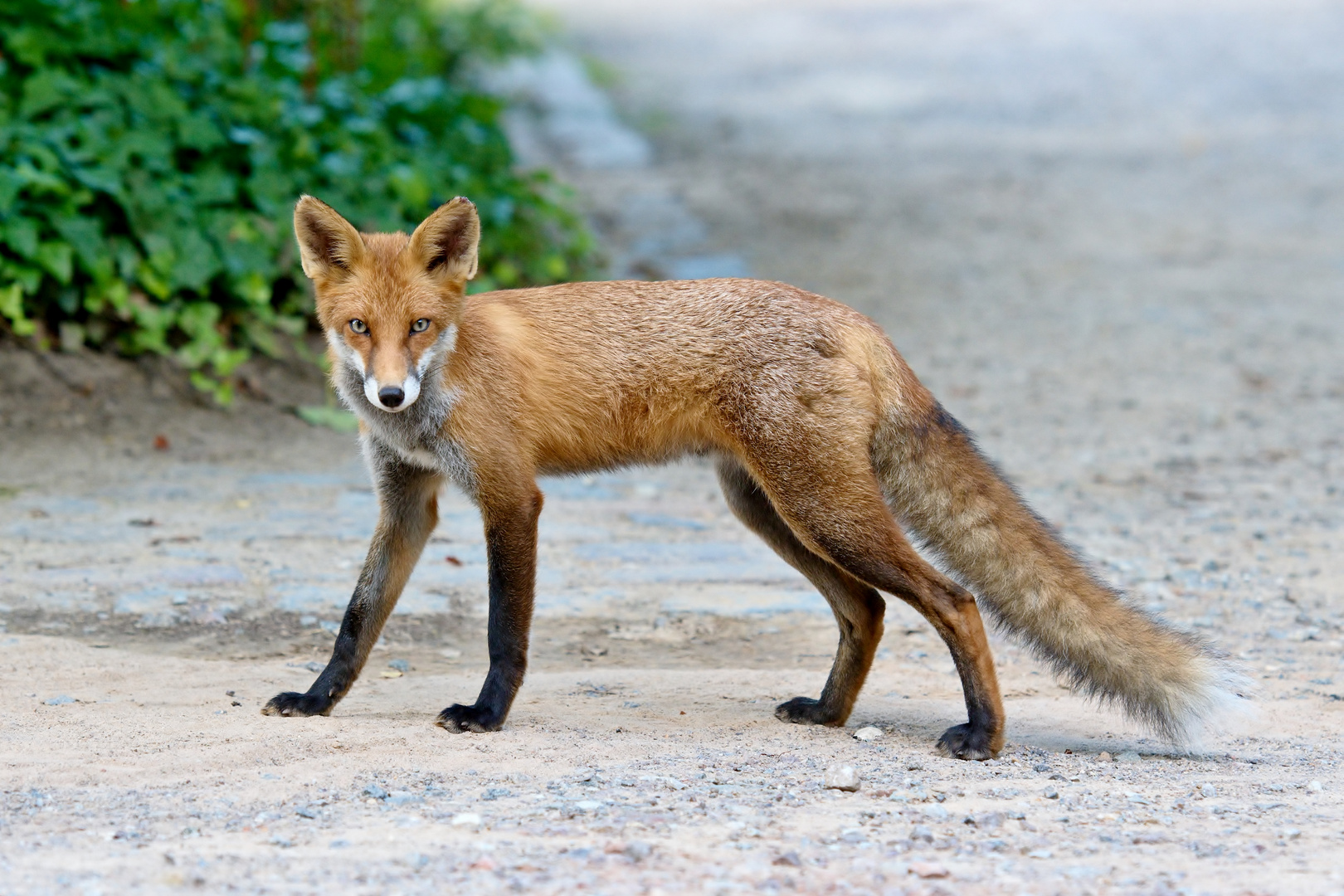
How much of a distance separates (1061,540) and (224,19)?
7.95 meters

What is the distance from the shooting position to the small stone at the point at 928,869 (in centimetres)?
333

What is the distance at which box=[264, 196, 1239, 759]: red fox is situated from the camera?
4.54 m

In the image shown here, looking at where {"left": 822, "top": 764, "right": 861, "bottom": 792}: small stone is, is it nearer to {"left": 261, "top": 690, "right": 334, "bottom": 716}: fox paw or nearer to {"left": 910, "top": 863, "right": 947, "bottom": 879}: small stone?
{"left": 910, "top": 863, "right": 947, "bottom": 879}: small stone

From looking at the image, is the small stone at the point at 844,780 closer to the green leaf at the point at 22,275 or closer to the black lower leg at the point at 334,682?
the black lower leg at the point at 334,682

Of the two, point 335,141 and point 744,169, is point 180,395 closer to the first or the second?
point 335,141

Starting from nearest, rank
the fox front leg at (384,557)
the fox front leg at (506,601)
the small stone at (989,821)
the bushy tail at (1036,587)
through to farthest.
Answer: the small stone at (989,821)
the bushy tail at (1036,587)
the fox front leg at (506,601)
the fox front leg at (384,557)

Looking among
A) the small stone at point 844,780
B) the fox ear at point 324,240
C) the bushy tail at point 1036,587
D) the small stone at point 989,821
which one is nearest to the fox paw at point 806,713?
the bushy tail at point 1036,587

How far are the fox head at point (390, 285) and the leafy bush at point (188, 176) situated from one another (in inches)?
147

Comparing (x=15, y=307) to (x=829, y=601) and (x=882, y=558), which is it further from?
(x=882, y=558)

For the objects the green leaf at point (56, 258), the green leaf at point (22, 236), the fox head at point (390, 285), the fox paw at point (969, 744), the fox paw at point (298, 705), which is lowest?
the fox paw at point (298, 705)

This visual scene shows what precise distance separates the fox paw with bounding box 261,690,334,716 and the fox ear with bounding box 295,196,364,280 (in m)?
1.38

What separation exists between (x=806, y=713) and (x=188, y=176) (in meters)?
5.47

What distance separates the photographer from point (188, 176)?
8.51 metres

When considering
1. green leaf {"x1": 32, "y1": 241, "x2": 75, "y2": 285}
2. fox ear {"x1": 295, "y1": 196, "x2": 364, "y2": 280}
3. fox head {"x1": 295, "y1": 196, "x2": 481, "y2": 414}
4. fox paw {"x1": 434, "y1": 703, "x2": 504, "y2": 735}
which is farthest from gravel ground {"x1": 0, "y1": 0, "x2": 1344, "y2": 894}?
fox ear {"x1": 295, "y1": 196, "x2": 364, "y2": 280}
